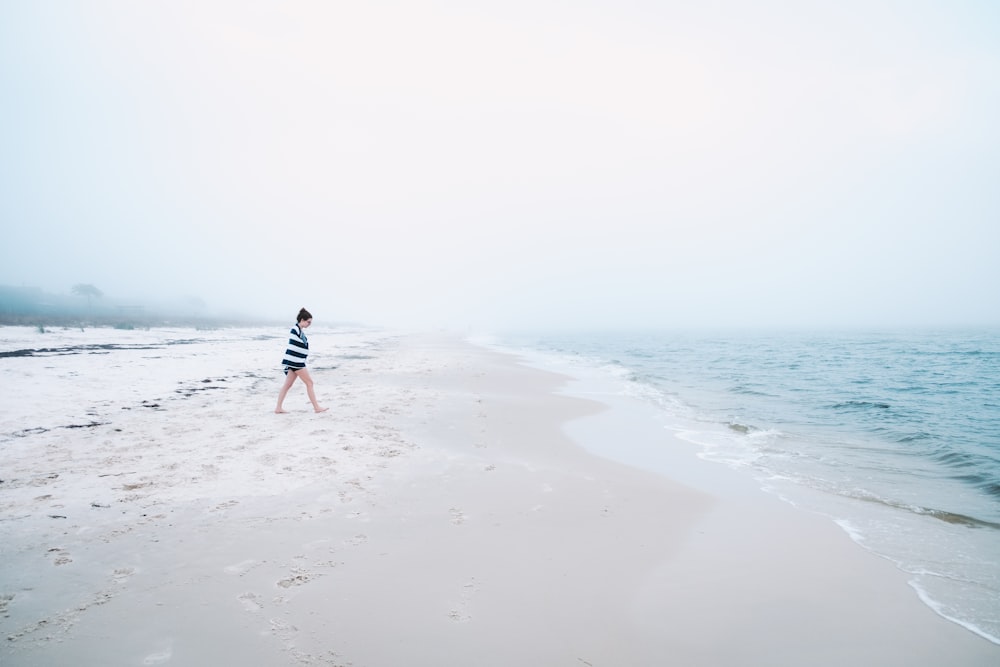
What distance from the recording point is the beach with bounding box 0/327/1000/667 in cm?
308

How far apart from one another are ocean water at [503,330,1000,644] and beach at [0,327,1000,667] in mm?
498

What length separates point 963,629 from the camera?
3.63 meters

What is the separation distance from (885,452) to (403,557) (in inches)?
411

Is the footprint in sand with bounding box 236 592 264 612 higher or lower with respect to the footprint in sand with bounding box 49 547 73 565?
lower

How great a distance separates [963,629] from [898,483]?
15.8 ft

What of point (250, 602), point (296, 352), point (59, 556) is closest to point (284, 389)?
point (296, 352)

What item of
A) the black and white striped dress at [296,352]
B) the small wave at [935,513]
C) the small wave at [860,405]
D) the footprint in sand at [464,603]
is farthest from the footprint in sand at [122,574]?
the small wave at [860,405]

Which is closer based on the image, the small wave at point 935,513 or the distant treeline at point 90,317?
the small wave at point 935,513

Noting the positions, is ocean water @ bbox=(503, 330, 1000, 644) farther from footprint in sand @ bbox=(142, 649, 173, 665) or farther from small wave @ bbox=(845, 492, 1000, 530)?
footprint in sand @ bbox=(142, 649, 173, 665)

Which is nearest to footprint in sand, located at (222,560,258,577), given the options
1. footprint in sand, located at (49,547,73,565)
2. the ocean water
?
footprint in sand, located at (49,547,73,565)

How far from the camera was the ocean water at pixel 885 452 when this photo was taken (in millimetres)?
4836

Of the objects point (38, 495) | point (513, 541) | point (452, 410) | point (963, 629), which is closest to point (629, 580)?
point (513, 541)

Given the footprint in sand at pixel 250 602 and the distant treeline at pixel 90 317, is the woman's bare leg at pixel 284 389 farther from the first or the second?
the distant treeline at pixel 90 317

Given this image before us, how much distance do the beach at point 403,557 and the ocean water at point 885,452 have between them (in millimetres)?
498
